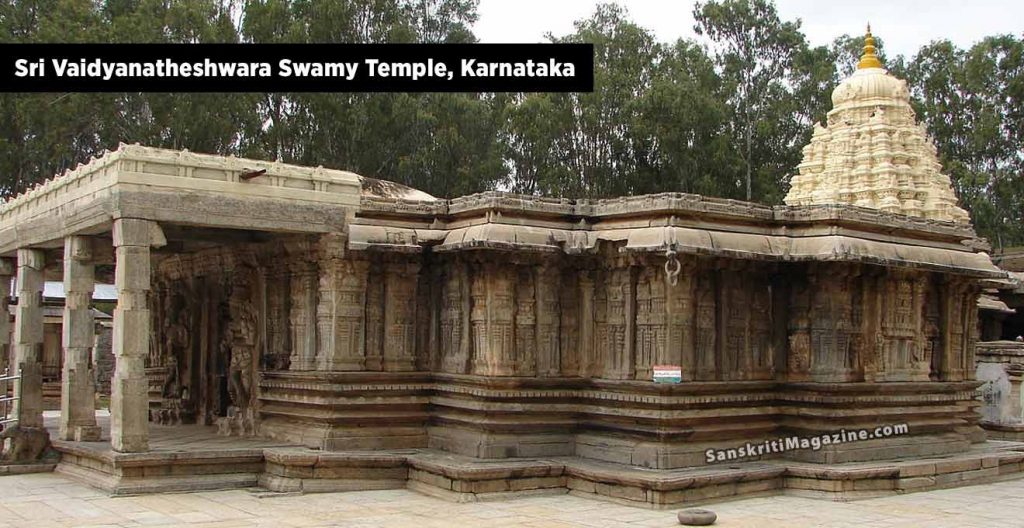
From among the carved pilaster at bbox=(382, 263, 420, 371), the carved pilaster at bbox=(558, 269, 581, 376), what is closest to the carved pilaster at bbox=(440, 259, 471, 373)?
the carved pilaster at bbox=(382, 263, 420, 371)

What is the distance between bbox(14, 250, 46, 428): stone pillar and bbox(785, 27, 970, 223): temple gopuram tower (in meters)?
18.6

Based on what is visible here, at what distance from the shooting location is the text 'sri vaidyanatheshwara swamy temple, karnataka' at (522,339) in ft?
44.1

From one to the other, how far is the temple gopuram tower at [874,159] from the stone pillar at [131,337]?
61.5 ft

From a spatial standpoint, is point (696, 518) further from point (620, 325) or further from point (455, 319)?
point (455, 319)

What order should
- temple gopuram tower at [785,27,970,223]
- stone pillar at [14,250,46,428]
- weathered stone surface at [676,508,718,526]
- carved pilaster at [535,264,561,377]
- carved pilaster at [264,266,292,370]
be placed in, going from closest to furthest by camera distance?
weathered stone surface at [676,508,718,526] → carved pilaster at [535,264,561,377] → carved pilaster at [264,266,292,370] → stone pillar at [14,250,46,428] → temple gopuram tower at [785,27,970,223]

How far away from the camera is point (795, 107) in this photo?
43250mm

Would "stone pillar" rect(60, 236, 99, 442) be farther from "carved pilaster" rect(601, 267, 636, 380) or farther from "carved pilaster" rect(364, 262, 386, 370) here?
"carved pilaster" rect(601, 267, 636, 380)

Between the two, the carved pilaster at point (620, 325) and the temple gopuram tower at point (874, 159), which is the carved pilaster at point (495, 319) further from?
the temple gopuram tower at point (874, 159)

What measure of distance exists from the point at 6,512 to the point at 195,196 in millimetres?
4319

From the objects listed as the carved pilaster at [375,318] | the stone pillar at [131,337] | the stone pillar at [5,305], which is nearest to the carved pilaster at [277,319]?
the carved pilaster at [375,318]

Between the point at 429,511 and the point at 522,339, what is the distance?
10.4 ft

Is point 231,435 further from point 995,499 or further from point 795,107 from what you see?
point 795,107

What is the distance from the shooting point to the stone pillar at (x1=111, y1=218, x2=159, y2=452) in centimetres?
1321

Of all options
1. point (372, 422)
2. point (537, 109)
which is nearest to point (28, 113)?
point (537, 109)
